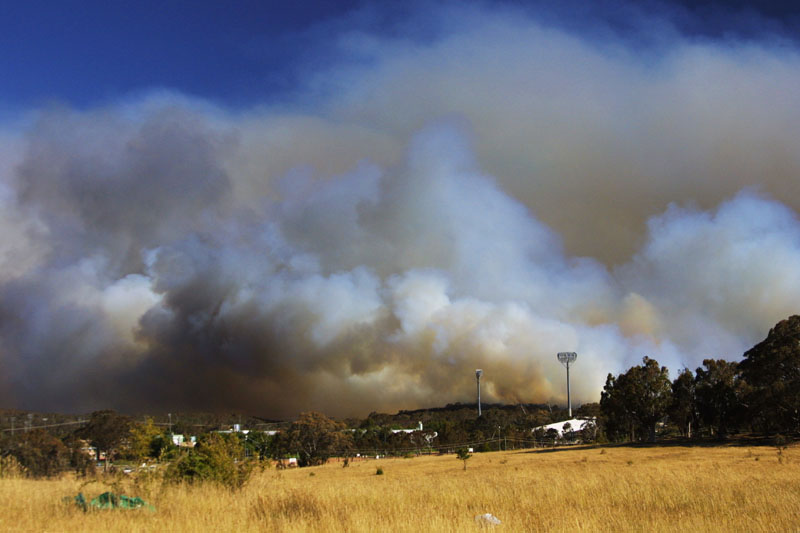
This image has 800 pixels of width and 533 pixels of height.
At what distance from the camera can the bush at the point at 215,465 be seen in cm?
2689

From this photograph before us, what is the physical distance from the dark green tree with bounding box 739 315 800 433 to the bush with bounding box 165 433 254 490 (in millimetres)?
67796

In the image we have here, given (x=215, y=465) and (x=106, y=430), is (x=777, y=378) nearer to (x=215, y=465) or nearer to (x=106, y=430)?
(x=106, y=430)

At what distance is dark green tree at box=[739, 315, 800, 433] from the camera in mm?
77438

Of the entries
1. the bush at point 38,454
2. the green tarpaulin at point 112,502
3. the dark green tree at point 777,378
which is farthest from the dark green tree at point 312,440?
the green tarpaulin at point 112,502

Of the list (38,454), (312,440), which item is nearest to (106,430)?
(38,454)

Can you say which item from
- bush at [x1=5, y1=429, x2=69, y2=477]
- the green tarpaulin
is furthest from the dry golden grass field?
bush at [x1=5, y1=429, x2=69, y2=477]

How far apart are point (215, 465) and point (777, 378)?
7252 centimetres

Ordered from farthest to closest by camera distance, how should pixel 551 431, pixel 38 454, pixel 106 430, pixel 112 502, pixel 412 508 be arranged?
1. pixel 551 431
2. pixel 106 430
3. pixel 38 454
4. pixel 412 508
5. pixel 112 502

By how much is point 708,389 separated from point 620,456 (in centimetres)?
3086

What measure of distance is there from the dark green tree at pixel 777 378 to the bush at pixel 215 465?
2669 inches

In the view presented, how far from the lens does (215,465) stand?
Result: 27766 millimetres

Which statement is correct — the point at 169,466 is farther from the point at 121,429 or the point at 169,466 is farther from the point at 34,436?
the point at 121,429

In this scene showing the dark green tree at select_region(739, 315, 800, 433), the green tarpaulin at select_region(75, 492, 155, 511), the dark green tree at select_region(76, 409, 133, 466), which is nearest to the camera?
the green tarpaulin at select_region(75, 492, 155, 511)

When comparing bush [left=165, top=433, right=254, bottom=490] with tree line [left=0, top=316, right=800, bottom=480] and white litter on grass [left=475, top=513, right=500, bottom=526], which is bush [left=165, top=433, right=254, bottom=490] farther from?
white litter on grass [left=475, top=513, right=500, bottom=526]
